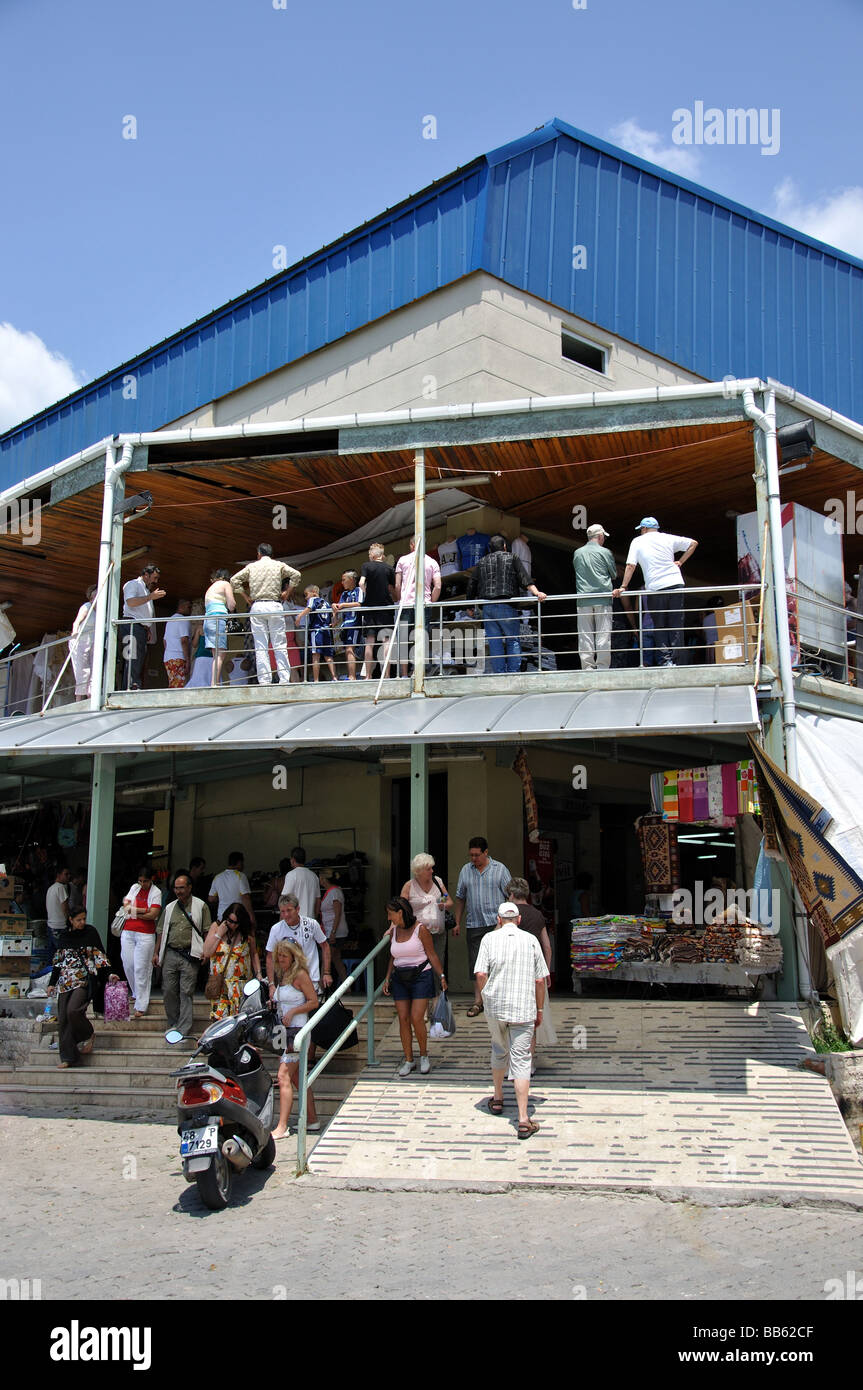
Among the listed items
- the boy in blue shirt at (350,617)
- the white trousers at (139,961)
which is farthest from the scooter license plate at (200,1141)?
the boy in blue shirt at (350,617)

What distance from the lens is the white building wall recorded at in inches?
602

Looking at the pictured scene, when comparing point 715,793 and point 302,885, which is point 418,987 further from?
point 715,793

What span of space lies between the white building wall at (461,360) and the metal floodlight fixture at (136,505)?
4.02 metres

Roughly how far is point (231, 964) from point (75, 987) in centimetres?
185

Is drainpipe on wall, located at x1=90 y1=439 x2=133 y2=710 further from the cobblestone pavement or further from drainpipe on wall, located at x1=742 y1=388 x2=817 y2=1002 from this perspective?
drainpipe on wall, located at x1=742 y1=388 x2=817 y2=1002

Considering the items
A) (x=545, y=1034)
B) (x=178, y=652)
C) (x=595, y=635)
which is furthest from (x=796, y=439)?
(x=178, y=652)

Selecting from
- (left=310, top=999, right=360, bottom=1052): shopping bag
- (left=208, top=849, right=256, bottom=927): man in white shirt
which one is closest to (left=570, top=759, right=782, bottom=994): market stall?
(left=310, top=999, right=360, bottom=1052): shopping bag

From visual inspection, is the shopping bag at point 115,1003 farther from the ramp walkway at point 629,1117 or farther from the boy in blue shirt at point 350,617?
the boy in blue shirt at point 350,617

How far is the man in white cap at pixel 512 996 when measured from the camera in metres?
8.64

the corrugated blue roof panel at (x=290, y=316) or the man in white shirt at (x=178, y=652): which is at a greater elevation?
the corrugated blue roof panel at (x=290, y=316)

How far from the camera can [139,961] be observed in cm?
1163

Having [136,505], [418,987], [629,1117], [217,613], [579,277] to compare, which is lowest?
[629,1117]

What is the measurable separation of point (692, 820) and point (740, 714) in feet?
6.26
